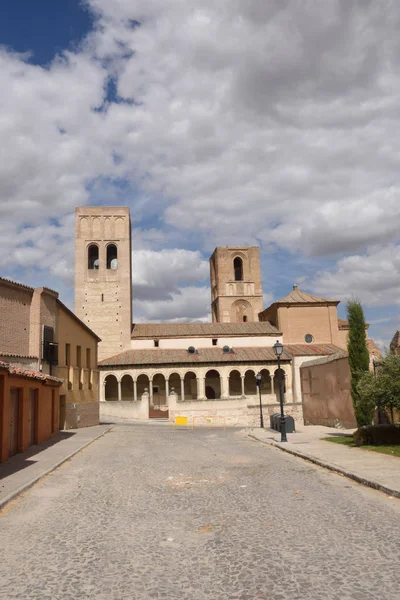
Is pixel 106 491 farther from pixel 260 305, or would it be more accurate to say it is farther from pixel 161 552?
pixel 260 305

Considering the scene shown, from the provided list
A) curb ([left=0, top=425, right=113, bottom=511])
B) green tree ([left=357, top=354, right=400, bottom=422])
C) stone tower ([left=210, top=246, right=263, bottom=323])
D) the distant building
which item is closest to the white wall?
stone tower ([left=210, top=246, right=263, bottom=323])

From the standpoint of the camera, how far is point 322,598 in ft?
13.6

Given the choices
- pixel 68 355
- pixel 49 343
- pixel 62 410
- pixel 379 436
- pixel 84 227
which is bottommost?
pixel 379 436

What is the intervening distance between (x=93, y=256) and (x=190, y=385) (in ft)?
64.7

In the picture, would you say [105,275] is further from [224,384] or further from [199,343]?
[224,384]

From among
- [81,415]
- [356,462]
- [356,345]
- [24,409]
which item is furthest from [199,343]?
[356,462]

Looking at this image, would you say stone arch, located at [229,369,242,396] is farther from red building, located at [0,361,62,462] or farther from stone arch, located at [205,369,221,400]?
red building, located at [0,361,62,462]

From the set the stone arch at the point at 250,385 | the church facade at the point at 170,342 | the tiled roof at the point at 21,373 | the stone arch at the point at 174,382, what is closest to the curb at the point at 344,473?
the tiled roof at the point at 21,373

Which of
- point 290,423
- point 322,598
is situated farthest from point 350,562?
point 290,423

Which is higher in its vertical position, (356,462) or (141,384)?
(141,384)

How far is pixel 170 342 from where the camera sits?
5312cm

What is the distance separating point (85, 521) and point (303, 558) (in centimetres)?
330

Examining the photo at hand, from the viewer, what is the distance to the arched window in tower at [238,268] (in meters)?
71.0

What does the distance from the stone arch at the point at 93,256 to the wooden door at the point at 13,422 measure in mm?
41969
